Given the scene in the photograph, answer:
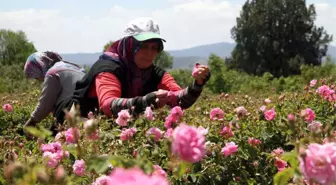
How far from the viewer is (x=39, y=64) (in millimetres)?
4344

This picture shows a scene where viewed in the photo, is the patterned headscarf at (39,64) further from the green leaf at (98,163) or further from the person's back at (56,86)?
the green leaf at (98,163)

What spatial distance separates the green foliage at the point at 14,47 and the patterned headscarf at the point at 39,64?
146 ft

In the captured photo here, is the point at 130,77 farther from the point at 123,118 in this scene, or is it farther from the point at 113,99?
the point at 123,118

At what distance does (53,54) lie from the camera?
14.6 feet

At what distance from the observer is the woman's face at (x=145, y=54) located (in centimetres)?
341

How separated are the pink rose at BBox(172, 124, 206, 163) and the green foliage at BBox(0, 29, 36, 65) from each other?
48093 millimetres

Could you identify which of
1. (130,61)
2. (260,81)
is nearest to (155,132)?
(130,61)

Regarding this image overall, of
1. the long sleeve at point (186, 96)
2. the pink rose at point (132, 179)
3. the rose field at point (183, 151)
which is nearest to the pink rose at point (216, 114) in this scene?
the rose field at point (183, 151)

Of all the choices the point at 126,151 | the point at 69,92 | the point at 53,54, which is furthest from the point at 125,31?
the point at 126,151

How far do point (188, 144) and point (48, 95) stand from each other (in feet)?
10.6

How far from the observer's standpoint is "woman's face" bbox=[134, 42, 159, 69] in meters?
3.41

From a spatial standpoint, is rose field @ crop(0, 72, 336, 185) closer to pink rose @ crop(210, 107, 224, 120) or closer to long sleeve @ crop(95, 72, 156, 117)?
pink rose @ crop(210, 107, 224, 120)

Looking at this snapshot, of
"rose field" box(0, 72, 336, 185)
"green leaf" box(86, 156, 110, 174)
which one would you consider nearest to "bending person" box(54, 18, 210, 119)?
"rose field" box(0, 72, 336, 185)

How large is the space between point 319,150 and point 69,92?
127 inches
